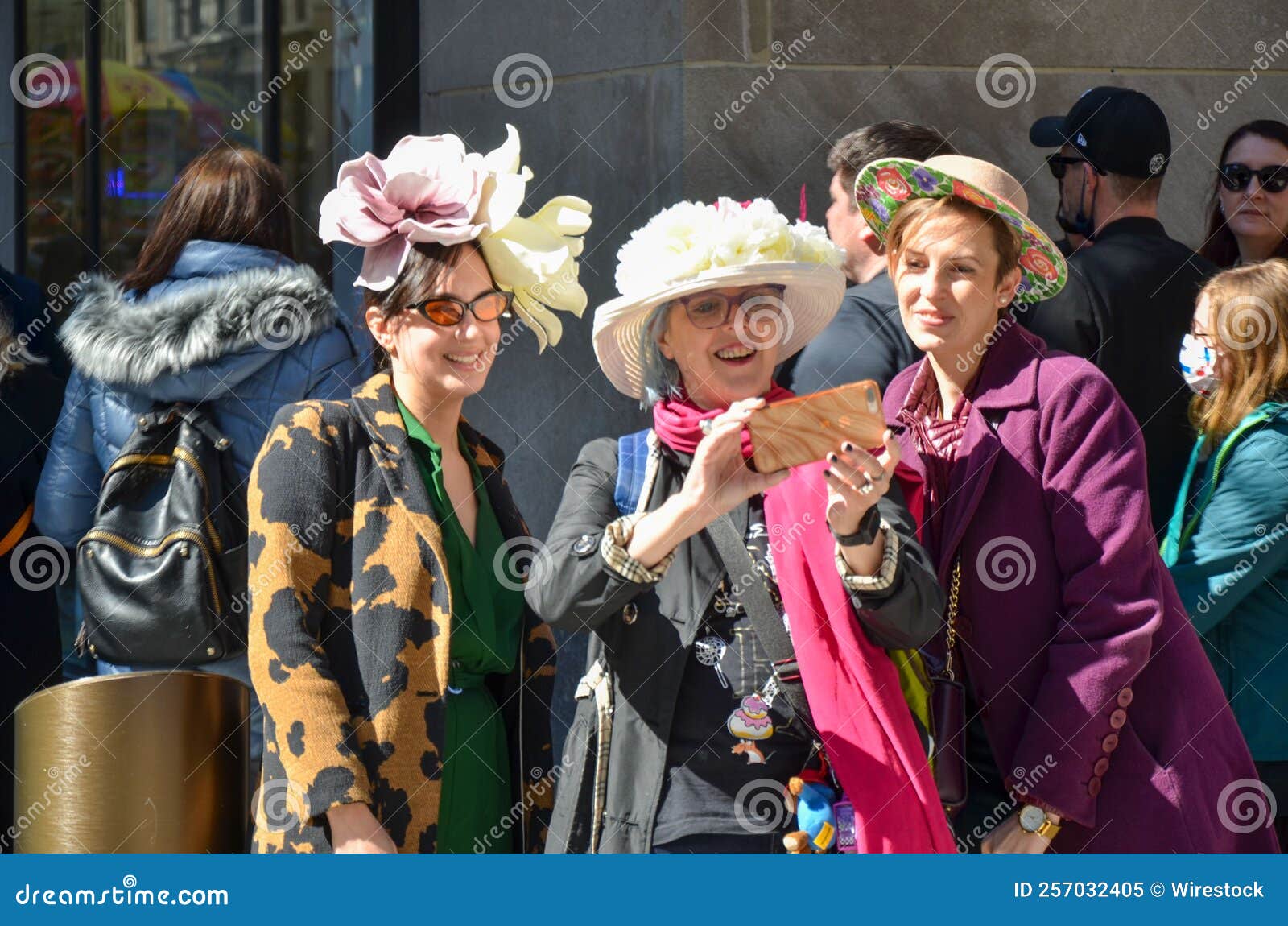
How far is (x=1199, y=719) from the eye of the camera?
2.80 meters

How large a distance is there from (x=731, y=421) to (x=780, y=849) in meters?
0.70

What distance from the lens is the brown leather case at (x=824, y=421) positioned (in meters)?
2.52

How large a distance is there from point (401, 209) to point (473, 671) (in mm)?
839

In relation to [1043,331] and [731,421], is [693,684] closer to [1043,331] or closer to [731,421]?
[731,421]

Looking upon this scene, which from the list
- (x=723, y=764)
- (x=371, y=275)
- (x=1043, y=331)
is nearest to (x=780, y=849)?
(x=723, y=764)

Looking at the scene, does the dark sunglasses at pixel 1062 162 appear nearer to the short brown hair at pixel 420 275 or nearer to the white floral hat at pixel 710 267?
the white floral hat at pixel 710 267

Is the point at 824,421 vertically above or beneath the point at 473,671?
above

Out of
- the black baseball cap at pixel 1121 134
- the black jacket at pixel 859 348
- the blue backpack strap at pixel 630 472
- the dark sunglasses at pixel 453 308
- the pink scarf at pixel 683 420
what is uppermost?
the black baseball cap at pixel 1121 134

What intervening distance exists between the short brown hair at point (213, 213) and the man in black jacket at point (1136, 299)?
1827 millimetres

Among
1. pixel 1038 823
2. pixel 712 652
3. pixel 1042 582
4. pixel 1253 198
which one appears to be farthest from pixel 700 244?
pixel 1253 198

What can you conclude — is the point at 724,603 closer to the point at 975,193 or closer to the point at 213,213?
the point at 975,193

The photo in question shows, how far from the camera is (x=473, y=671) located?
2938 millimetres

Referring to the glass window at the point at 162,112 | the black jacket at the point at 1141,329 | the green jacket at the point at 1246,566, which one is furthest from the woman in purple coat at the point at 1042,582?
the glass window at the point at 162,112

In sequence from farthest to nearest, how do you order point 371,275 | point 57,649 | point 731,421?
point 57,649 → point 371,275 → point 731,421
